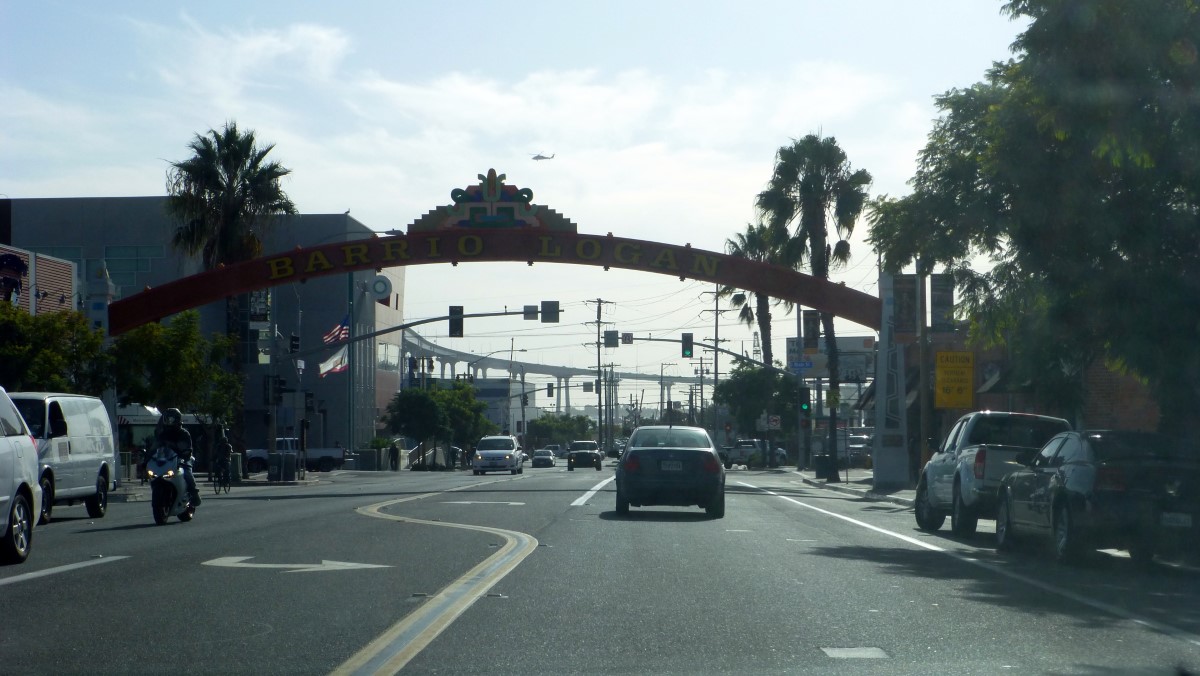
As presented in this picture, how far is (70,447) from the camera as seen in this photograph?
68.1 feet

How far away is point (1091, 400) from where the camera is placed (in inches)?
1266

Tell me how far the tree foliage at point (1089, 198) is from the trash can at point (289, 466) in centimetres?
2829

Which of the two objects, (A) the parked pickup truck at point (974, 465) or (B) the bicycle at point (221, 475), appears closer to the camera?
(A) the parked pickup truck at point (974, 465)

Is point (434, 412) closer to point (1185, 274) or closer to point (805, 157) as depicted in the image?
point (805, 157)

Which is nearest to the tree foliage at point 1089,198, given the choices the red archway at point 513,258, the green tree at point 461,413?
the red archway at point 513,258

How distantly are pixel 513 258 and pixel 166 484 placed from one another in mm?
22545

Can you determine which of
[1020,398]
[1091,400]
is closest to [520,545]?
[1091,400]

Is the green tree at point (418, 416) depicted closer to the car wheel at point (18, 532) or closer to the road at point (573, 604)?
the road at point (573, 604)

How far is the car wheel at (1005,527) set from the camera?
16281 millimetres

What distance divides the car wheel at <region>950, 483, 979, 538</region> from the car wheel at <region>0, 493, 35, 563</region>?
12.3 metres

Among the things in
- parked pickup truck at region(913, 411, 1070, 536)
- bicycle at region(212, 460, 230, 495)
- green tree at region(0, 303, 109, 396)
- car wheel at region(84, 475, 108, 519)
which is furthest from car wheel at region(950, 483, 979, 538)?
bicycle at region(212, 460, 230, 495)

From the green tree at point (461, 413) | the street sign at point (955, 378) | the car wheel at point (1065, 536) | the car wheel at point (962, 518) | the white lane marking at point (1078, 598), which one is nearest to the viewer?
the white lane marking at point (1078, 598)

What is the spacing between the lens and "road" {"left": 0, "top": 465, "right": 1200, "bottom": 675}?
26.5 feet

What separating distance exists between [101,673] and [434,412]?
68551 mm
